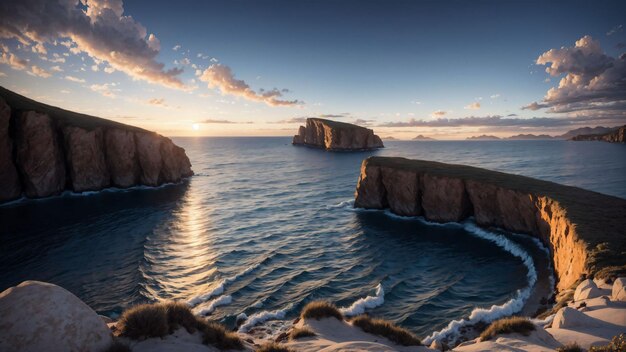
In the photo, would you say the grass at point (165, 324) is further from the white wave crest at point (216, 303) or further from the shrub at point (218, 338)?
the white wave crest at point (216, 303)

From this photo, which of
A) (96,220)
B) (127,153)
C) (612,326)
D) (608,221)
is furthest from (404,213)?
(127,153)

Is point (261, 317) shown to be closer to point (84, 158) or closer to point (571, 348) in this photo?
point (571, 348)

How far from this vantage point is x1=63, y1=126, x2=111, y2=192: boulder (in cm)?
6406

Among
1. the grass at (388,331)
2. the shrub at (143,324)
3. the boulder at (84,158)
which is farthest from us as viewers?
the boulder at (84,158)

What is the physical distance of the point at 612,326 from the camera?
39.2 feet

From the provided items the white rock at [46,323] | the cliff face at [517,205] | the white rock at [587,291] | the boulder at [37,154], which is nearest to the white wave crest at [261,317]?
the white rock at [46,323]

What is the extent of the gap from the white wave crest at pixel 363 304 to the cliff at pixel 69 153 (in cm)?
6952

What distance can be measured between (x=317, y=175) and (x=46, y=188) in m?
67.8

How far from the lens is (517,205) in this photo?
125 feet

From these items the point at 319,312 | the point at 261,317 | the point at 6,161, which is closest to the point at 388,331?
the point at 319,312

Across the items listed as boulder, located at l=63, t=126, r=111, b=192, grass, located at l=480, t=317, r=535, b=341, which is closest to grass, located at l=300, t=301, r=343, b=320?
grass, located at l=480, t=317, r=535, b=341

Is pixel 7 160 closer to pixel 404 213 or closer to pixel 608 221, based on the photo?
pixel 404 213

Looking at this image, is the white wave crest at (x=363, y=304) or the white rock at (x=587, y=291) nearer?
the white rock at (x=587, y=291)

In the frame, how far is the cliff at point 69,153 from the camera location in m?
57.4
